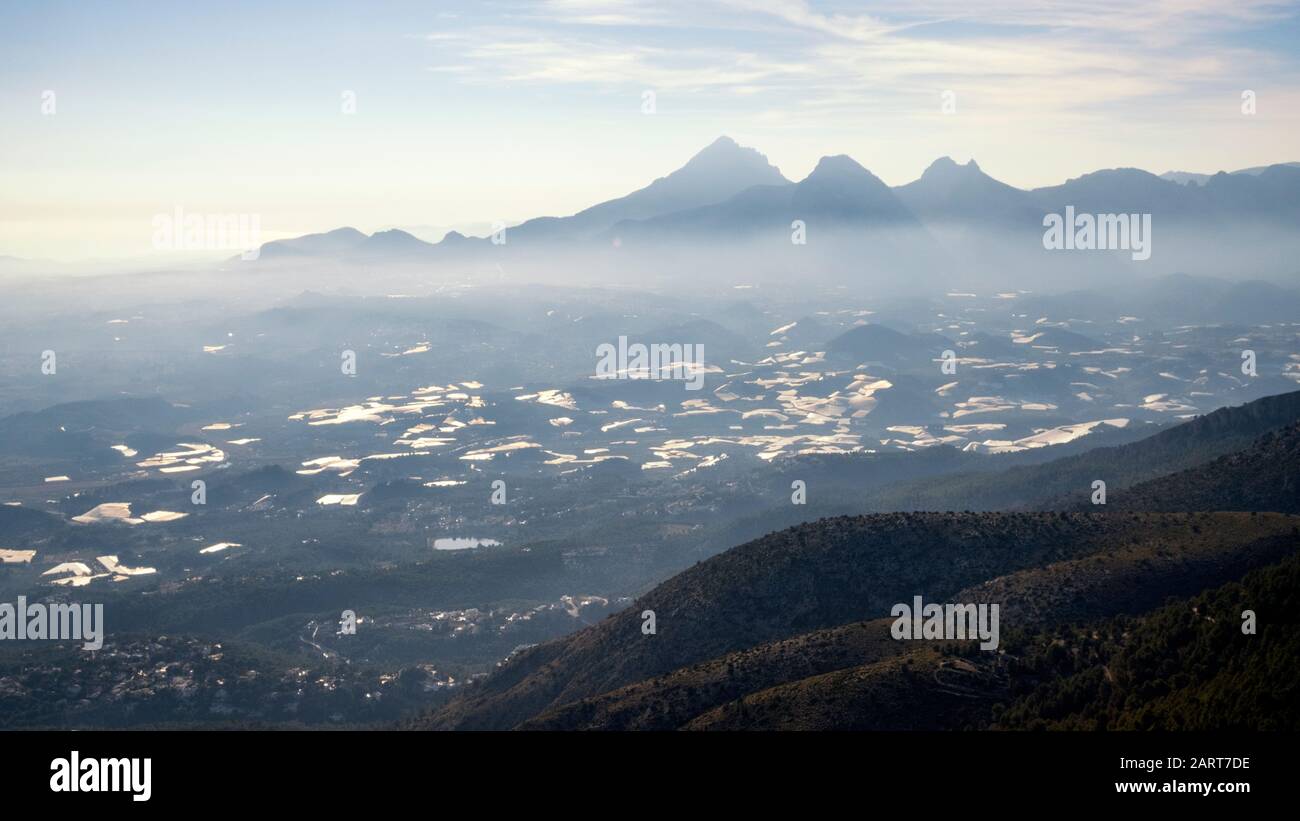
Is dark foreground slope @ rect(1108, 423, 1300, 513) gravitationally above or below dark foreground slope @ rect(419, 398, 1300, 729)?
above

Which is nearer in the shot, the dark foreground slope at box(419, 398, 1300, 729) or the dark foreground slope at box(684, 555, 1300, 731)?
the dark foreground slope at box(684, 555, 1300, 731)

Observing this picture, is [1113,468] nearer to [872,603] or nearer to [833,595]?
[833,595]

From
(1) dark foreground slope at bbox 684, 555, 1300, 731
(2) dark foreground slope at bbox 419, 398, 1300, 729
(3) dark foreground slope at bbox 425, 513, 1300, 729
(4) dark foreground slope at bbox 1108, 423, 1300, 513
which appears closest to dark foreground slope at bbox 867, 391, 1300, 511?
(4) dark foreground slope at bbox 1108, 423, 1300, 513

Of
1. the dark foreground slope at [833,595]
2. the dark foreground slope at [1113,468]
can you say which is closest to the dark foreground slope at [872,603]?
the dark foreground slope at [833,595]

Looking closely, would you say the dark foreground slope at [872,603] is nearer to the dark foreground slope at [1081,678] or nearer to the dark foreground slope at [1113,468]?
the dark foreground slope at [1081,678]

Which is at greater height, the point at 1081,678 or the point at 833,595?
the point at 1081,678

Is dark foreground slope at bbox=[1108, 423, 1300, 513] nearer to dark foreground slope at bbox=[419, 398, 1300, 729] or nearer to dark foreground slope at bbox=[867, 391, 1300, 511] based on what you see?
dark foreground slope at bbox=[419, 398, 1300, 729]

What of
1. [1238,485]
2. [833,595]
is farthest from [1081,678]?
[1238,485]

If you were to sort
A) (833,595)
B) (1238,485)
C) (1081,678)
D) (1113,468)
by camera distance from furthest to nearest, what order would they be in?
(1113,468) → (1238,485) → (833,595) → (1081,678)

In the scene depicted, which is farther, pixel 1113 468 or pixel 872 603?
pixel 1113 468

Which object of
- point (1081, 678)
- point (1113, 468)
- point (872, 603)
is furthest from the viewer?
point (1113, 468)
